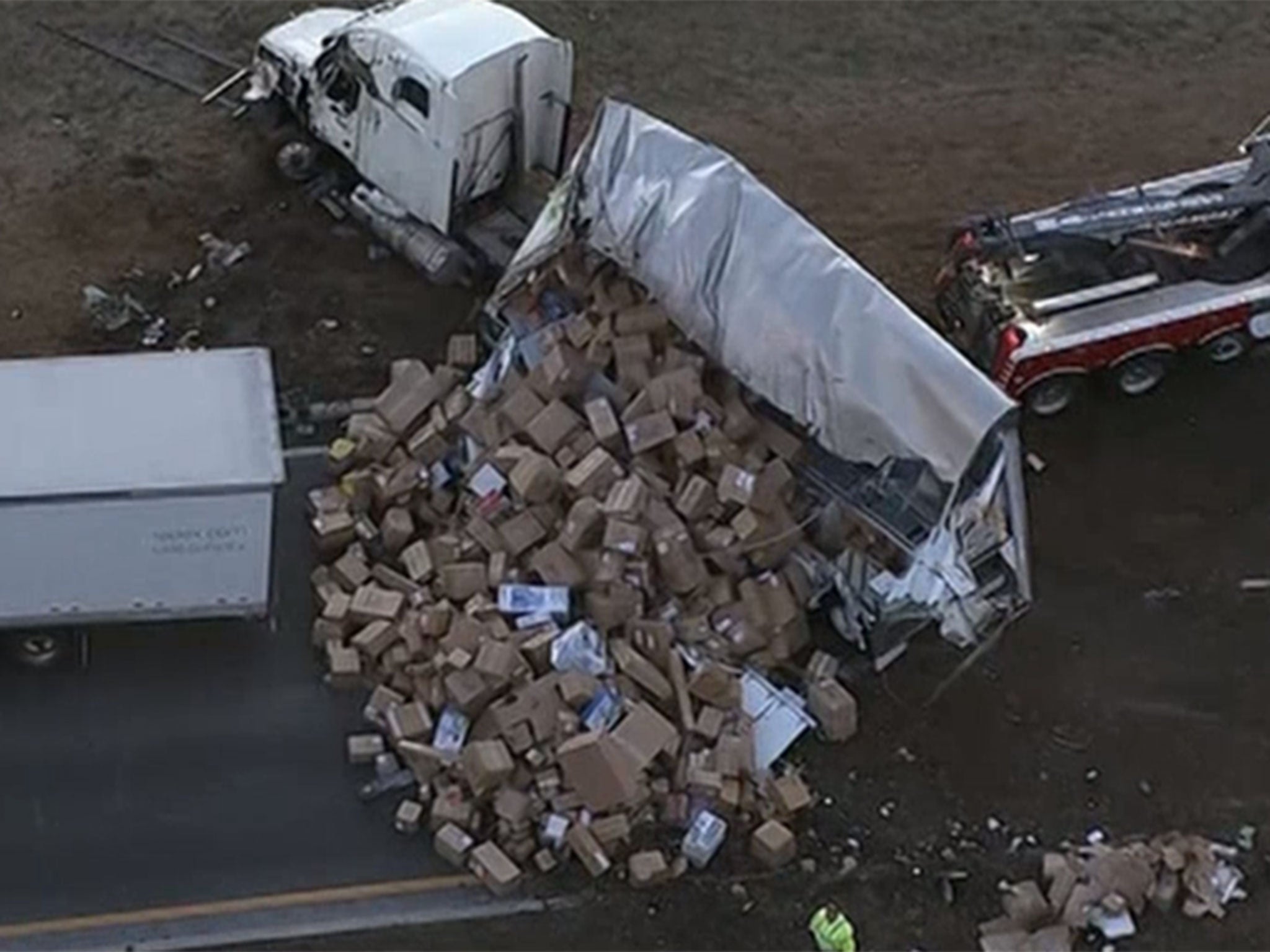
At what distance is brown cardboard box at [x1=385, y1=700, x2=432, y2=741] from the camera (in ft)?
54.9

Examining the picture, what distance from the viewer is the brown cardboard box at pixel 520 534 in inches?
692

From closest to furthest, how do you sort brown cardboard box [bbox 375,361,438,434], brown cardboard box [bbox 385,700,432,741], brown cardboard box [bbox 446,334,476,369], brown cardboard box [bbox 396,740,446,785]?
brown cardboard box [bbox 396,740,446,785] → brown cardboard box [bbox 385,700,432,741] → brown cardboard box [bbox 375,361,438,434] → brown cardboard box [bbox 446,334,476,369]

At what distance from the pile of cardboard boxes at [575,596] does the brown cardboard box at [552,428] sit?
0.05 ft

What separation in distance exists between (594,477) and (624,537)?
2.16 ft

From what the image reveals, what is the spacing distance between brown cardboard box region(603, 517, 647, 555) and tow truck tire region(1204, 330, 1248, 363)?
6323 millimetres

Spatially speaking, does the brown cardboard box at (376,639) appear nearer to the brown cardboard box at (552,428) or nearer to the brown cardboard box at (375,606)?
the brown cardboard box at (375,606)

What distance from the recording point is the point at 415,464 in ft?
61.0

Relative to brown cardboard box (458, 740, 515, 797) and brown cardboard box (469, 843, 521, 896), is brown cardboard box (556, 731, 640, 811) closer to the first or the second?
brown cardboard box (458, 740, 515, 797)

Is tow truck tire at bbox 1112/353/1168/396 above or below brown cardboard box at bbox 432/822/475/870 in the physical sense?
above

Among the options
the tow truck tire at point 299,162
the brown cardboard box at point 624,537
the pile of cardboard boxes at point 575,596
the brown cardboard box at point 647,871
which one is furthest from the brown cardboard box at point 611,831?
the tow truck tire at point 299,162

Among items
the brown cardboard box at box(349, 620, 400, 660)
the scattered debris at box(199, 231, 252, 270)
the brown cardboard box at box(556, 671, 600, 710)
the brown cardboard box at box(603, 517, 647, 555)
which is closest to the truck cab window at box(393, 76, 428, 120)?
the scattered debris at box(199, 231, 252, 270)

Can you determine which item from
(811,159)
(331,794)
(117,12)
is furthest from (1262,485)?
(117,12)

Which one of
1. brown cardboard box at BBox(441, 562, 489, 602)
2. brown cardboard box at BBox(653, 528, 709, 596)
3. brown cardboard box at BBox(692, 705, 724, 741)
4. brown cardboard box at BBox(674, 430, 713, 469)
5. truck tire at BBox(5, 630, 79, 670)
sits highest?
brown cardboard box at BBox(674, 430, 713, 469)

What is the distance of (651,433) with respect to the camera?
58.4 ft
